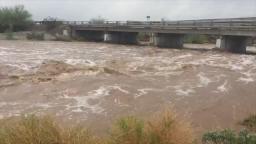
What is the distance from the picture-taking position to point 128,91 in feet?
79.5

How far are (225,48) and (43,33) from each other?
124 ft

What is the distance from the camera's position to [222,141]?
848 centimetres

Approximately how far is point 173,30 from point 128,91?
121 ft

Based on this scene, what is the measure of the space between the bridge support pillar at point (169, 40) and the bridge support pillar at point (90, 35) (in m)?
21.6

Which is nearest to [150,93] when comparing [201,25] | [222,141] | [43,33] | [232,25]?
[222,141]

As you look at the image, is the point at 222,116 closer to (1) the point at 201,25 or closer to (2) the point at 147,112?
(2) the point at 147,112

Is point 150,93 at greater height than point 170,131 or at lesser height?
lesser

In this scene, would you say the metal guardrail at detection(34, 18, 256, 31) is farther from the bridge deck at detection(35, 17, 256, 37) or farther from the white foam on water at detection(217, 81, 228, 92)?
the white foam on water at detection(217, 81, 228, 92)

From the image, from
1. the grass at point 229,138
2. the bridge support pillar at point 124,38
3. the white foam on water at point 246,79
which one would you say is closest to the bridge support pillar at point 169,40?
the bridge support pillar at point 124,38

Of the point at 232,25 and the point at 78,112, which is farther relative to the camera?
the point at 232,25

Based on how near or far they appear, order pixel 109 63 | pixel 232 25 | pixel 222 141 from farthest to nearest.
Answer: pixel 232 25 → pixel 109 63 → pixel 222 141

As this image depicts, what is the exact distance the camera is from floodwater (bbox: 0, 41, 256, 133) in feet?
61.5

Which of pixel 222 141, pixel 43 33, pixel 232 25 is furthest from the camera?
pixel 43 33

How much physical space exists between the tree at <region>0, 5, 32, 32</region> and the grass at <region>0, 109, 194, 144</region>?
81.7 m
